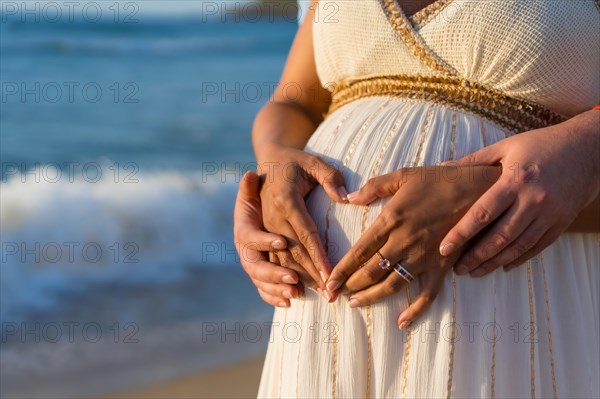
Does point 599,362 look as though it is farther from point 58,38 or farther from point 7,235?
point 58,38

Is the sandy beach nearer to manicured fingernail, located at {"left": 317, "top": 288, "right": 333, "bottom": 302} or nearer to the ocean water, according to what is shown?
the ocean water

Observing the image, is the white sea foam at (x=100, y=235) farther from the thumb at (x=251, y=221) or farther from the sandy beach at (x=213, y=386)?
the thumb at (x=251, y=221)

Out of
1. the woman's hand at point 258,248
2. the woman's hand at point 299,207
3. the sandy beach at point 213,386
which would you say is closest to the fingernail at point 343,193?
the woman's hand at point 299,207

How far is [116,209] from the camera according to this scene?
4195 mm

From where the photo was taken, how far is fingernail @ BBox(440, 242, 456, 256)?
2.97ft

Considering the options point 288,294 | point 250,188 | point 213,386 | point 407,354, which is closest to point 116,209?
point 213,386

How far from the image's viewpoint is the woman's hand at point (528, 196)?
0.91m

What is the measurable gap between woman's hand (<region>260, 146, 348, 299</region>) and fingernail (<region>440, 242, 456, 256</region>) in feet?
0.52

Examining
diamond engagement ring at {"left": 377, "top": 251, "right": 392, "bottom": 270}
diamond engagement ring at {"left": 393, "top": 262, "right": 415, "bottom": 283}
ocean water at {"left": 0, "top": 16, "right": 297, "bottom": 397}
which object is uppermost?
diamond engagement ring at {"left": 377, "top": 251, "right": 392, "bottom": 270}

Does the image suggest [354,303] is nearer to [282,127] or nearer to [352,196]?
[352,196]

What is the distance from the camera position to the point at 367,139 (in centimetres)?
107

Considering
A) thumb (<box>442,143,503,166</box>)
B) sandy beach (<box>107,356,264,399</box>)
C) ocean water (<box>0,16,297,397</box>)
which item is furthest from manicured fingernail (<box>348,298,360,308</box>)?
ocean water (<box>0,16,297,397</box>)

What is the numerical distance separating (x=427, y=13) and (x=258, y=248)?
41 centimetres

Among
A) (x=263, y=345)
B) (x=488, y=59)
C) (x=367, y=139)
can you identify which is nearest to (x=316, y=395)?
(x=367, y=139)
